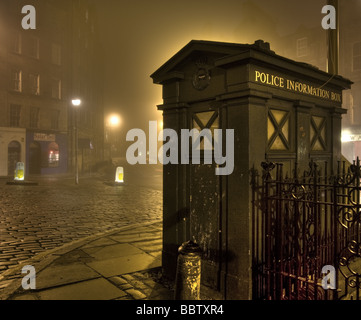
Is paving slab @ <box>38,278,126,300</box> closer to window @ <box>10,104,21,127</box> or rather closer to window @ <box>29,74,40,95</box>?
window @ <box>10,104,21,127</box>

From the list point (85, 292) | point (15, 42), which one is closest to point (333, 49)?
point (85, 292)

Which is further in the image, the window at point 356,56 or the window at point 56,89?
the window at point 56,89

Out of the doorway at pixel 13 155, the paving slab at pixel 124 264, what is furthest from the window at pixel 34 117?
the paving slab at pixel 124 264

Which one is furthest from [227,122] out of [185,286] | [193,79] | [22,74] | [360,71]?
[360,71]

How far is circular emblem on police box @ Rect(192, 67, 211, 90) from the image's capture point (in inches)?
199

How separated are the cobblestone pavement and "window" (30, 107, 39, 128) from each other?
18232 mm

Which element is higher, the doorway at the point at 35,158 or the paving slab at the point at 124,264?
the doorway at the point at 35,158

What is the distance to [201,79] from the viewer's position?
5.18 meters

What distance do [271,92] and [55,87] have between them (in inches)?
1350

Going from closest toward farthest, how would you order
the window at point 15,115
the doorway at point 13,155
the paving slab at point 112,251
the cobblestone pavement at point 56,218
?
1. the paving slab at point 112,251
2. the cobblestone pavement at point 56,218
3. the doorway at point 13,155
4. the window at point 15,115

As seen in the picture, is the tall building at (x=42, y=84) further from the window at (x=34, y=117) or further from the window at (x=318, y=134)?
the window at (x=318, y=134)

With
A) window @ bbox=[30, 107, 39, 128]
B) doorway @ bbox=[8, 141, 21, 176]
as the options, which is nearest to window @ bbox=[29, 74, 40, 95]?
window @ bbox=[30, 107, 39, 128]

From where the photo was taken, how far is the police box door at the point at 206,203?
493cm

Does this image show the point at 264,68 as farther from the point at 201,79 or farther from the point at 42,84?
the point at 42,84
